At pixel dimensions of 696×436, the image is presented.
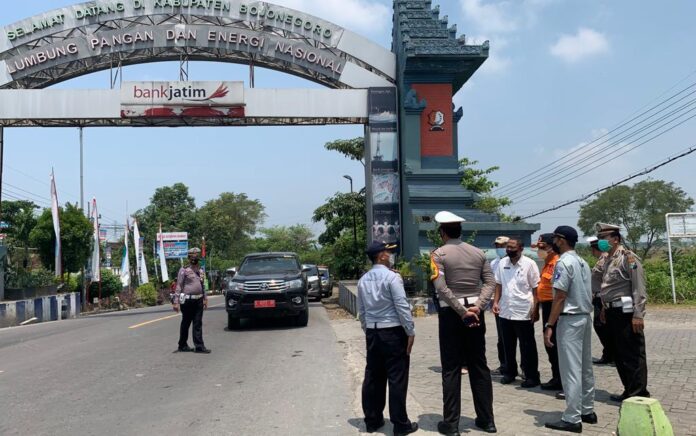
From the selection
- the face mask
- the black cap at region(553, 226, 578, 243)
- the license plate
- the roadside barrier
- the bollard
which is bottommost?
the roadside barrier

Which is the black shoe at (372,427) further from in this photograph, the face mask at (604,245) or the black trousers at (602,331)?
the face mask at (604,245)

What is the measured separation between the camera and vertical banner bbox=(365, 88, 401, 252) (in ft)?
77.0

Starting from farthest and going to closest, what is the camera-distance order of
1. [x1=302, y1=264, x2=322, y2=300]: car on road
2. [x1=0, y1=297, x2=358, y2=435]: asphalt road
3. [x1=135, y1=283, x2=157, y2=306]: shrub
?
[x1=135, y1=283, x2=157, y2=306]: shrub
[x1=302, y1=264, x2=322, y2=300]: car on road
[x1=0, y1=297, x2=358, y2=435]: asphalt road

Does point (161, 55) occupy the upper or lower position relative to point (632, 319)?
upper

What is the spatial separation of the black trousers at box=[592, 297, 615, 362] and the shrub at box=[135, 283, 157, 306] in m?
32.6

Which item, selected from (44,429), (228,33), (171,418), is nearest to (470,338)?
(171,418)

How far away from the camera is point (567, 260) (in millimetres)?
5406

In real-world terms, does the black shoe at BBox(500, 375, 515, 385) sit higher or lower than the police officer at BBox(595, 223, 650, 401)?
lower

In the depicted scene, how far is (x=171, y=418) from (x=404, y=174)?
17982mm

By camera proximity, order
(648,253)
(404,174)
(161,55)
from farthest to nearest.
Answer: (648,253) → (161,55) → (404,174)

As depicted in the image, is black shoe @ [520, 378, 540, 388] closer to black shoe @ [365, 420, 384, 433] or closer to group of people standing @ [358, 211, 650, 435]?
group of people standing @ [358, 211, 650, 435]

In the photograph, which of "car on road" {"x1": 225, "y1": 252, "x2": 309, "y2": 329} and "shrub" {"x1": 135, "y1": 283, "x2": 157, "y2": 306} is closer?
"car on road" {"x1": 225, "y1": 252, "x2": 309, "y2": 329}

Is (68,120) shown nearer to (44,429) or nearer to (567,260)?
(44,429)

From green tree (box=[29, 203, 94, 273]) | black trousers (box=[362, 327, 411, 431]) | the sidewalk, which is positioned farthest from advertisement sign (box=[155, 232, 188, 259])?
black trousers (box=[362, 327, 411, 431])
